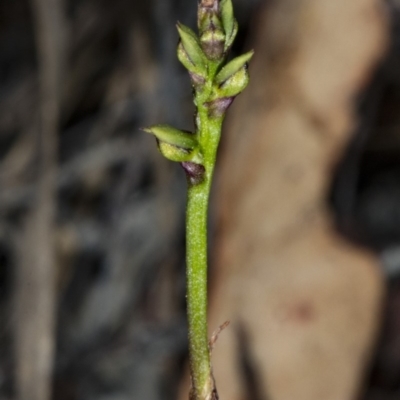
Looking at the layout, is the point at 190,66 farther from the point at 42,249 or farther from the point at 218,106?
the point at 42,249

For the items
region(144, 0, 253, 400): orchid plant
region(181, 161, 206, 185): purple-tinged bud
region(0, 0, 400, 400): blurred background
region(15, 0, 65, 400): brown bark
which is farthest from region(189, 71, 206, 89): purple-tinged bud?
region(15, 0, 65, 400): brown bark

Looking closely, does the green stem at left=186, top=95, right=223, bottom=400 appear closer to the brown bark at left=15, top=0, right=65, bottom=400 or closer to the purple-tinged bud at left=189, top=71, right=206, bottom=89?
the purple-tinged bud at left=189, top=71, right=206, bottom=89

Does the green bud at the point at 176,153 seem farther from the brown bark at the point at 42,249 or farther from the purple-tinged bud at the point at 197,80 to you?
the brown bark at the point at 42,249

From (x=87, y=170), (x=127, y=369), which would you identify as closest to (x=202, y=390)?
(x=127, y=369)

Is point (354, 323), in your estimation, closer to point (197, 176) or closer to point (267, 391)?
point (267, 391)

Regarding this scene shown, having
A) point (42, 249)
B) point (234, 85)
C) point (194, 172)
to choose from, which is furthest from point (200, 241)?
point (42, 249)

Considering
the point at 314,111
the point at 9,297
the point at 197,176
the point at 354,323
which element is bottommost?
the point at 9,297
